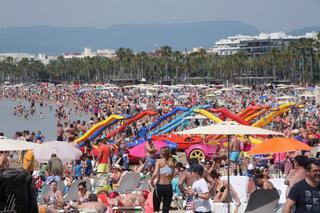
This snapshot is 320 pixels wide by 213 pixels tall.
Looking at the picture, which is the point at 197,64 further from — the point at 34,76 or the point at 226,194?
the point at 226,194

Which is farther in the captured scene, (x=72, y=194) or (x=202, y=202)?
(x=72, y=194)

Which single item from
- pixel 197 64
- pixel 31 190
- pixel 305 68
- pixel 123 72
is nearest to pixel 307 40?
pixel 305 68

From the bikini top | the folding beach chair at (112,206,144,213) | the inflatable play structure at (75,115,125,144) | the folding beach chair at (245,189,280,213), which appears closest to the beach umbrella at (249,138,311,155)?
the folding beach chair at (112,206,144,213)

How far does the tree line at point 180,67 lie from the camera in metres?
101

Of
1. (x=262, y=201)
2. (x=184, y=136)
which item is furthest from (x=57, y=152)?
(x=184, y=136)

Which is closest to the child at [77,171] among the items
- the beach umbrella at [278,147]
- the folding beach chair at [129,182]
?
the folding beach chair at [129,182]

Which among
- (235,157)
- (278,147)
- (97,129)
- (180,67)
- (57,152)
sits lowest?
(235,157)

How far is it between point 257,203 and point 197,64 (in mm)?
117751

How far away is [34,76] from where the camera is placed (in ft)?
555

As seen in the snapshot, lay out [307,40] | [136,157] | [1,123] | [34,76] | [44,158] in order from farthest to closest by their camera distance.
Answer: [34,76] < [307,40] < [1,123] < [136,157] < [44,158]

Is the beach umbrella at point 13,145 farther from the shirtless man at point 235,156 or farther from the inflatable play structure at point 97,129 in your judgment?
the inflatable play structure at point 97,129

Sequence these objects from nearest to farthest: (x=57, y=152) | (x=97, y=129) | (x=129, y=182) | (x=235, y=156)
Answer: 1. (x=129, y=182)
2. (x=57, y=152)
3. (x=235, y=156)
4. (x=97, y=129)

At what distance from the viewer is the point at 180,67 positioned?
12375 centimetres

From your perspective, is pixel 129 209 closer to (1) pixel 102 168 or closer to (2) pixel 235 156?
(1) pixel 102 168
